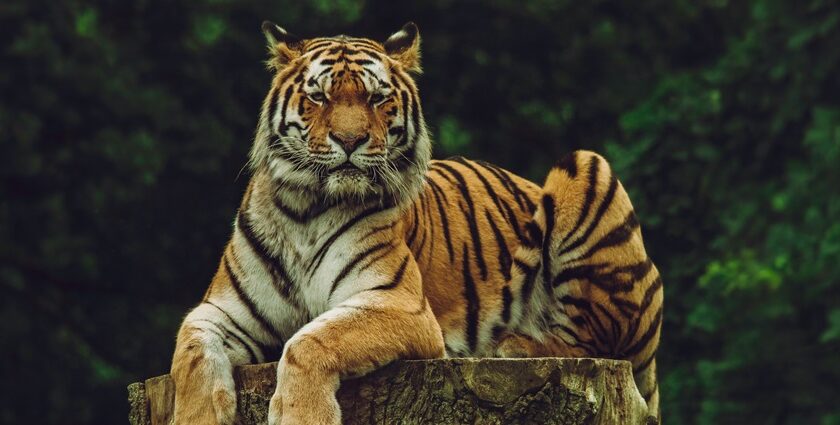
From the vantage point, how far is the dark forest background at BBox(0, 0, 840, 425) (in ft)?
35.3

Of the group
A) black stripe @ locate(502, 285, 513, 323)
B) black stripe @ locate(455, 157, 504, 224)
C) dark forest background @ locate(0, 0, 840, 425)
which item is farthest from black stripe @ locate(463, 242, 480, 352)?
dark forest background @ locate(0, 0, 840, 425)

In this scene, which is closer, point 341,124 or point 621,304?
point 341,124

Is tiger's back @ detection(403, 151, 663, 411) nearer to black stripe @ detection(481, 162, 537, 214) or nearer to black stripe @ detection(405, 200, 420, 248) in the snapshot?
black stripe @ detection(405, 200, 420, 248)

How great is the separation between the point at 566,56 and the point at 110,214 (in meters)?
5.21

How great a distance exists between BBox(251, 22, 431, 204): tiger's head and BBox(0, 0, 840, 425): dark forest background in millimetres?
5349

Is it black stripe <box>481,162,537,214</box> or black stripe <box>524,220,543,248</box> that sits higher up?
black stripe <box>481,162,537,214</box>

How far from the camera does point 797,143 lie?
37.7 feet

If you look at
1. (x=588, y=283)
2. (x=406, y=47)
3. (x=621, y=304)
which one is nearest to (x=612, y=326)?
(x=621, y=304)

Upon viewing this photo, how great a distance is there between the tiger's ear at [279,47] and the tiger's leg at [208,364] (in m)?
1.02

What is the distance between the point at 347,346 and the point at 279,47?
4.54 feet

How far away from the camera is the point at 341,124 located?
5148 millimetres

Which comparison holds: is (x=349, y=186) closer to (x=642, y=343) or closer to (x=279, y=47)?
(x=279, y=47)

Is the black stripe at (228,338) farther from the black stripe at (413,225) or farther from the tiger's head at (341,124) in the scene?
the black stripe at (413,225)

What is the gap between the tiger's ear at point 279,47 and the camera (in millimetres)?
5605
